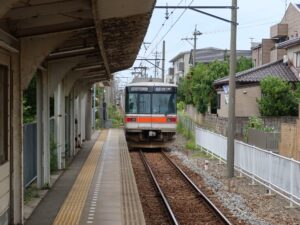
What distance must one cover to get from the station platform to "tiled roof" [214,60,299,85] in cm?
2202

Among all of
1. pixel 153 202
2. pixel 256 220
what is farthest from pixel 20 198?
pixel 153 202

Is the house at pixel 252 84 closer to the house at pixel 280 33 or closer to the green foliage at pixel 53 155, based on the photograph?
the house at pixel 280 33

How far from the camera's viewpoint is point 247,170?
15688mm

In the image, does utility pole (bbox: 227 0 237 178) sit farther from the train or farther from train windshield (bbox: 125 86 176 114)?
train windshield (bbox: 125 86 176 114)

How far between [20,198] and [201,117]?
1589 inches

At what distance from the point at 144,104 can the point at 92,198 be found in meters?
16.0

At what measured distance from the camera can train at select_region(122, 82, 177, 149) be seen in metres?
25.9

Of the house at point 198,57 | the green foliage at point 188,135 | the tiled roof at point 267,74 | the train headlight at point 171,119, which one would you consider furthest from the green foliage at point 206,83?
the house at point 198,57

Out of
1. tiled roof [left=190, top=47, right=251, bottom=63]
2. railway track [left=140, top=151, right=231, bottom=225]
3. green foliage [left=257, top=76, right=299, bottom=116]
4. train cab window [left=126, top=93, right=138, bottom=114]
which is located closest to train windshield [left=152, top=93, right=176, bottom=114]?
train cab window [left=126, top=93, right=138, bottom=114]

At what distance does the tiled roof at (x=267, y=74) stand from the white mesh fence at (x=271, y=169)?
18579 mm

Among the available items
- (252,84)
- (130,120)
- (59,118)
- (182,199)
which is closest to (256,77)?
(252,84)

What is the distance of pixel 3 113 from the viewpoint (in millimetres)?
7082

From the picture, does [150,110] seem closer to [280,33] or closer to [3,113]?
[3,113]

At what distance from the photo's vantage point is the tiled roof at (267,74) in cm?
3709
